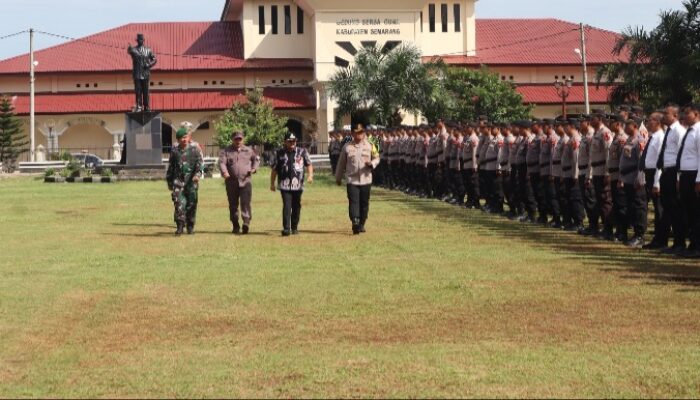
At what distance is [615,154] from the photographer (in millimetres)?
17609

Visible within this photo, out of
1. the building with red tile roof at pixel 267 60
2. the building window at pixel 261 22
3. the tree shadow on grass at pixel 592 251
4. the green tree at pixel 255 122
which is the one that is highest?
the building window at pixel 261 22

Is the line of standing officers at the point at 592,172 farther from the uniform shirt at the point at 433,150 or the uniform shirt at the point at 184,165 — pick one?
the uniform shirt at the point at 184,165

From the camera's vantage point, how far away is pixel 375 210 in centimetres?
2536

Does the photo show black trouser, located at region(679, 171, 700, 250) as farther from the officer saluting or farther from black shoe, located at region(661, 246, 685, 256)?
the officer saluting

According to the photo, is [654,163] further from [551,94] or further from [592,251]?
[551,94]

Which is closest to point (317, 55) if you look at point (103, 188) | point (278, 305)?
point (103, 188)

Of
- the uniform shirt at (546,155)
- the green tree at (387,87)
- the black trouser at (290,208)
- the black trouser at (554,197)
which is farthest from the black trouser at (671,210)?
the green tree at (387,87)

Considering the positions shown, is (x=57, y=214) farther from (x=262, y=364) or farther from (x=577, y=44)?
(x=577, y=44)

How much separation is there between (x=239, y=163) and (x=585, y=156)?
5.57m

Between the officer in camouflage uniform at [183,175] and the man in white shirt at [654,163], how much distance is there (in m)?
7.10

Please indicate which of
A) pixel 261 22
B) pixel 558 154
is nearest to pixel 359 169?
pixel 558 154

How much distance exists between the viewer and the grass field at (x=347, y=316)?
26.2 ft

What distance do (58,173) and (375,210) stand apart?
23478mm

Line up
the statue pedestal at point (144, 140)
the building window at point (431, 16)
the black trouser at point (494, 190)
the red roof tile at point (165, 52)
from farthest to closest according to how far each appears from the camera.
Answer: the building window at point (431, 16)
the red roof tile at point (165, 52)
the statue pedestal at point (144, 140)
the black trouser at point (494, 190)
